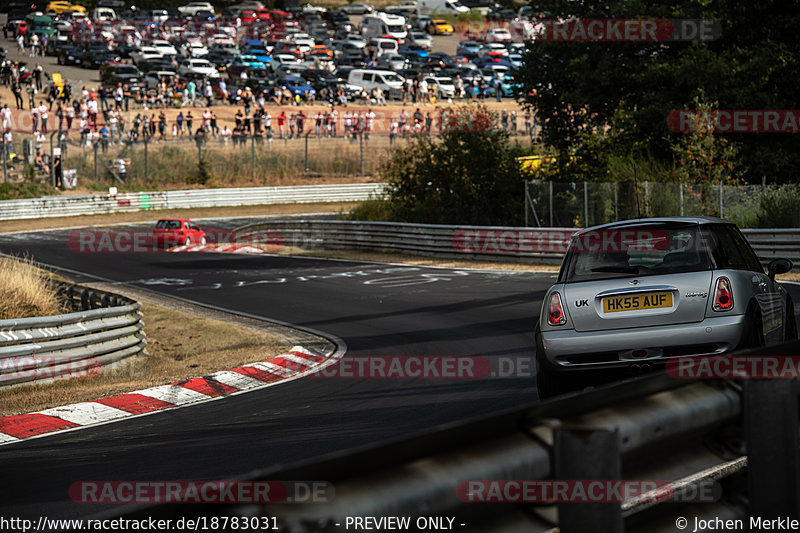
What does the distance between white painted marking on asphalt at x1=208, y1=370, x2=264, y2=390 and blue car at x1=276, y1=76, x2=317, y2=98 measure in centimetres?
5640

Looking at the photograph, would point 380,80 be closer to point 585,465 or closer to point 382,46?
point 382,46

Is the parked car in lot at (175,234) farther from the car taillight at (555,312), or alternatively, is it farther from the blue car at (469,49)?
the blue car at (469,49)

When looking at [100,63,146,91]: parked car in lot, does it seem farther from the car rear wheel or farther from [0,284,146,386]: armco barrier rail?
the car rear wheel

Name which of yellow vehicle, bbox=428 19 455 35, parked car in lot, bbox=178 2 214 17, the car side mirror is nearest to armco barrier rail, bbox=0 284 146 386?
the car side mirror

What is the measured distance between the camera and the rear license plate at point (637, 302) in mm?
8320

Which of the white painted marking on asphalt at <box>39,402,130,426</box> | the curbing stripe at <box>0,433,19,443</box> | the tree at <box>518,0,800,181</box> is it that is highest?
the tree at <box>518,0,800,181</box>

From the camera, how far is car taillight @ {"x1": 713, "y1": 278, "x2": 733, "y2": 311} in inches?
324

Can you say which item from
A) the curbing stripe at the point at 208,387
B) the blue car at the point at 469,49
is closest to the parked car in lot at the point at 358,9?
the blue car at the point at 469,49

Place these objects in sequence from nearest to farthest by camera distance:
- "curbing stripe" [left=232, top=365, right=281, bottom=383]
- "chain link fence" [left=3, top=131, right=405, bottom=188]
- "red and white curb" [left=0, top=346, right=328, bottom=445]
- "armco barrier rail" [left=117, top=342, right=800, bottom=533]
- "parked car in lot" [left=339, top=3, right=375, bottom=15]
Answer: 1. "armco barrier rail" [left=117, top=342, right=800, bottom=533]
2. "red and white curb" [left=0, top=346, right=328, bottom=445]
3. "curbing stripe" [left=232, top=365, right=281, bottom=383]
4. "chain link fence" [left=3, top=131, right=405, bottom=188]
5. "parked car in lot" [left=339, top=3, right=375, bottom=15]

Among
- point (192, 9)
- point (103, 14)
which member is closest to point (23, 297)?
point (103, 14)

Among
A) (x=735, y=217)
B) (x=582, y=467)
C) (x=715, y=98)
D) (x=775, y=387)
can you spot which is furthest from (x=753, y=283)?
(x=715, y=98)

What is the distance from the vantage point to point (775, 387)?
3281 mm

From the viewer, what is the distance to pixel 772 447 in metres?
3.19

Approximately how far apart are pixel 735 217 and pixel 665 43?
8.96m
